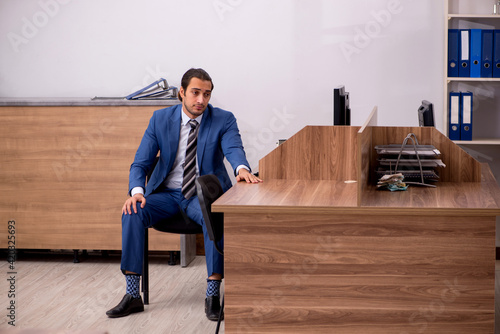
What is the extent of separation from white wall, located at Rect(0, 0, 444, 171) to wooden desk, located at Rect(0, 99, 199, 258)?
0.40 m

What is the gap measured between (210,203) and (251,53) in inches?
74.1

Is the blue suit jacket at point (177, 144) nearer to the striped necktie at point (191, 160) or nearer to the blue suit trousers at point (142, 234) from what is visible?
the striped necktie at point (191, 160)

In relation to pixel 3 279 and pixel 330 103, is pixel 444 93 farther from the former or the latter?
pixel 3 279

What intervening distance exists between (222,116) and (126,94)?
1194 millimetres

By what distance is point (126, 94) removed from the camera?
4492 mm

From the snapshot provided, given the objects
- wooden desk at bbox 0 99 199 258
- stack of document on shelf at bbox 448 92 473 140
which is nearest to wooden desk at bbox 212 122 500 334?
stack of document on shelf at bbox 448 92 473 140

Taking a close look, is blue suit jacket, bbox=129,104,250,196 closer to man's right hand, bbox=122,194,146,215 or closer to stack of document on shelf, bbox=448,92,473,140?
man's right hand, bbox=122,194,146,215

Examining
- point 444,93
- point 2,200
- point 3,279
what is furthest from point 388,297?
point 2,200

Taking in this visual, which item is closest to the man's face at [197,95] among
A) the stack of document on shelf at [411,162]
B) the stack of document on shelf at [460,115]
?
the stack of document on shelf at [411,162]

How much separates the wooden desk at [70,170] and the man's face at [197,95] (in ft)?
2.19

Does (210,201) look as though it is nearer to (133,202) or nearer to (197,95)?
(133,202)

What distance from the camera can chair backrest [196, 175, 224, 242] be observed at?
8.84 feet

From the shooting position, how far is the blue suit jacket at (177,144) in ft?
11.5

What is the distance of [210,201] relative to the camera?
2764 millimetres
